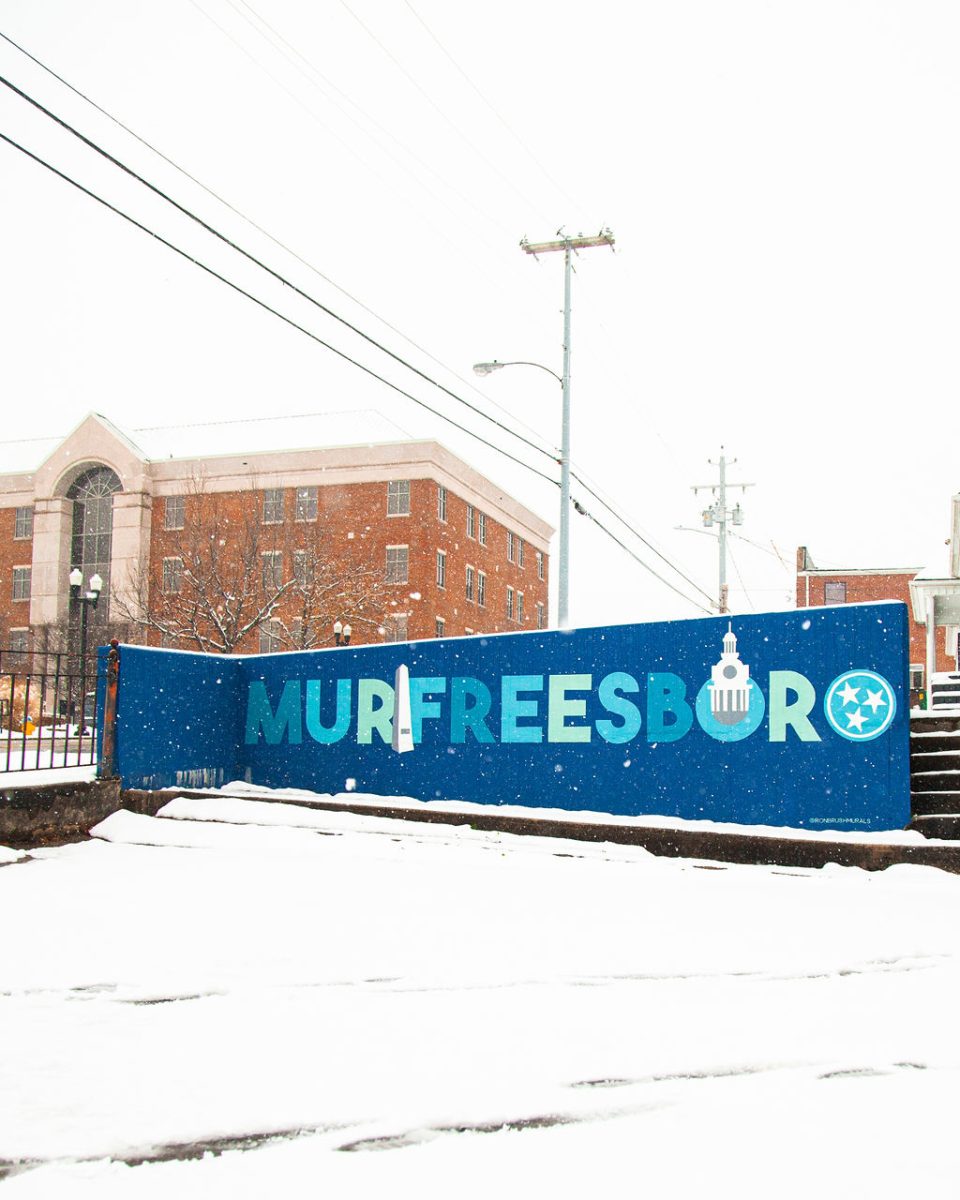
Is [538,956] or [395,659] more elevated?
[395,659]

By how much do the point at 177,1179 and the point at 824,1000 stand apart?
144 inches

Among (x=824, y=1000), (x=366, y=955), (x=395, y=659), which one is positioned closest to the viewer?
(x=824, y=1000)

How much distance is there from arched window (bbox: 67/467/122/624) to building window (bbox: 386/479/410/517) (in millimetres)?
15883

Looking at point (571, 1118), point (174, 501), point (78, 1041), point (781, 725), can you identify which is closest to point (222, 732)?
point (781, 725)

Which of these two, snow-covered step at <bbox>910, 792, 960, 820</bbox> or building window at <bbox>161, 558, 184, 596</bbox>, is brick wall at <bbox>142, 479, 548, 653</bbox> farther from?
snow-covered step at <bbox>910, 792, 960, 820</bbox>

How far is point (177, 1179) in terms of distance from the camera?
11.1 feet

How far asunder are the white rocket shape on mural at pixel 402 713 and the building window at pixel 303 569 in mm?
27877

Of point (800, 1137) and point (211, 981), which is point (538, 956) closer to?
point (211, 981)

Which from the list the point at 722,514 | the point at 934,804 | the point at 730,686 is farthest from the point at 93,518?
the point at 934,804

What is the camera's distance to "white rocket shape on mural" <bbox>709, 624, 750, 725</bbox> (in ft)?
37.4

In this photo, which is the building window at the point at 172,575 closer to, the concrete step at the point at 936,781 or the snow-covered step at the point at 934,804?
the concrete step at the point at 936,781

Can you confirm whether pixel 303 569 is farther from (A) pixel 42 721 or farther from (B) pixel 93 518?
(B) pixel 93 518

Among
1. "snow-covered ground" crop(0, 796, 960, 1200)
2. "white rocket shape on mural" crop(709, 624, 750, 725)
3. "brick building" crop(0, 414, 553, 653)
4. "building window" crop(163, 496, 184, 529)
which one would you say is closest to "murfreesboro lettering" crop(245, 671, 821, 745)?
"white rocket shape on mural" crop(709, 624, 750, 725)

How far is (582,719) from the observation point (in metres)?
12.4
